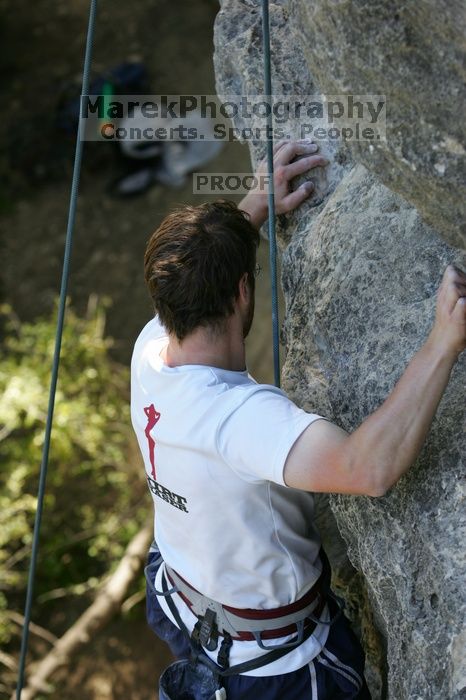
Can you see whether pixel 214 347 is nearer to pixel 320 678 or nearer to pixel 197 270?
pixel 197 270

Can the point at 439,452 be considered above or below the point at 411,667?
above

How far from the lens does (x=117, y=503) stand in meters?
5.22

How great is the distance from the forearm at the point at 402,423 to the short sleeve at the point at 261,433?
114 mm

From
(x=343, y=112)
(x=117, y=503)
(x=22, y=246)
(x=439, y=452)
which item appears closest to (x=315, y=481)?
(x=439, y=452)

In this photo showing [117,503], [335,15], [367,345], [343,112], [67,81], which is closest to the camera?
[335,15]

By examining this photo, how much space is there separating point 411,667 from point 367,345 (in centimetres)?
64

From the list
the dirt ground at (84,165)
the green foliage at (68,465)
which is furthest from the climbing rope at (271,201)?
the dirt ground at (84,165)

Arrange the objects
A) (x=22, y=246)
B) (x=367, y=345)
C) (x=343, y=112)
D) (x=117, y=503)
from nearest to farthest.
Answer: (x=343, y=112) < (x=367, y=345) < (x=117, y=503) < (x=22, y=246)

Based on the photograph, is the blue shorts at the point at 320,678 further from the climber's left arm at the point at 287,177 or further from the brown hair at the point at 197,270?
the climber's left arm at the point at 287,177

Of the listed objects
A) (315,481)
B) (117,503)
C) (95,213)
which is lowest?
(117,503)

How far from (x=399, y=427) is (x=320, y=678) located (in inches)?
28.3

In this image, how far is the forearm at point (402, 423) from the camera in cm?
150

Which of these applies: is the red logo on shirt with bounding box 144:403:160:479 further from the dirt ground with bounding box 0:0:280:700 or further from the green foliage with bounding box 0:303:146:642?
the dirt ground with bounding box 0:0:280:700

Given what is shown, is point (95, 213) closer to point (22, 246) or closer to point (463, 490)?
point (22, 246)
